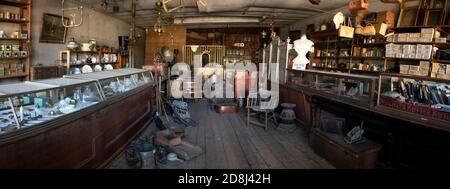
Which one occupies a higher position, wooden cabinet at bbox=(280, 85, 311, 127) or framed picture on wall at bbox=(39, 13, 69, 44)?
framed picture on wall at bbox=(39, 13, 69, 44)

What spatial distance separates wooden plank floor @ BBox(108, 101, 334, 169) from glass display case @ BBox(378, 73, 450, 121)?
113 centimetres

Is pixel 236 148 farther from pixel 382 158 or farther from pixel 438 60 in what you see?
pixel 438 60

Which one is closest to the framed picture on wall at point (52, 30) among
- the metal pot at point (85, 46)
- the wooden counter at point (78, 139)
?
the metal pot at point (85, 46)

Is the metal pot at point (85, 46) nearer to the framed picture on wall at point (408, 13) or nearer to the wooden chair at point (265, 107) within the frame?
the wooden chair at point (265, 107)

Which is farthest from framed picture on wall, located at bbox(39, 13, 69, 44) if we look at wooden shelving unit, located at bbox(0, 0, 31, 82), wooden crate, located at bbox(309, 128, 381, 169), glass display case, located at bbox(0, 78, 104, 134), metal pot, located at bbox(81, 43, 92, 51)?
wooden crate, located at bbox(309, 128, 381, 169)

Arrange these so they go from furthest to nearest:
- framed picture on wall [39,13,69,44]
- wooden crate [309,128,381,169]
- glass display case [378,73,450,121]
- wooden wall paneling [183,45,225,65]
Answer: wooden wall paneling [183,45,225,65] → framed picture on wall [39,13,69,44] → wooden crate [309,128,381,169] → glass display case [378,73,450,121]

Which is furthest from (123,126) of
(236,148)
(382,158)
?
(382,158)

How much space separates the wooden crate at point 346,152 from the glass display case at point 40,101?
117 inches

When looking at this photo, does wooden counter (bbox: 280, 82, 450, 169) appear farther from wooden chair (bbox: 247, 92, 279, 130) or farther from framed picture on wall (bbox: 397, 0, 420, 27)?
framed picture on wall (bbox: 397, 0, 420, 27)

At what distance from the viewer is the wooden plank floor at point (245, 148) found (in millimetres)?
3588

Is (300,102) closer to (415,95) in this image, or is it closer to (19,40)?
(415,95)

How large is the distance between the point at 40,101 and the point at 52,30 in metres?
4.82

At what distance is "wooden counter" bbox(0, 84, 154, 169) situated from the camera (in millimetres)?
2066
